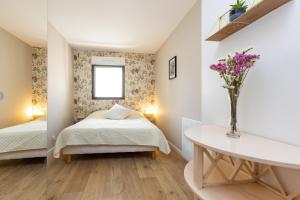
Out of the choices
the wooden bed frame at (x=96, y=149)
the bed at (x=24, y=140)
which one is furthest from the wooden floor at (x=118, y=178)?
the bed at (x=24, y=140)

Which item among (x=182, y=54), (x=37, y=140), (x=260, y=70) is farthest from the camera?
(x=182, y=54)

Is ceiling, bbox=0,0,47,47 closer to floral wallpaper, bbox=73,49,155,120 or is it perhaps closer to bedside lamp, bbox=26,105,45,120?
bedside lamp, bbox=26,105,45,120

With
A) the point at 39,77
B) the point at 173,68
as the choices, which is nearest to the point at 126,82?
the point at 173,68

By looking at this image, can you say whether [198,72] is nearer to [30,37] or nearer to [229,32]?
[229,32]

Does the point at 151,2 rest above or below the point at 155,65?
above

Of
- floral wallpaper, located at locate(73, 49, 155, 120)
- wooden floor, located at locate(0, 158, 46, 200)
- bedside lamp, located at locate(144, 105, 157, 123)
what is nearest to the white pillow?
floral wallpaper, located at locate(73, 49, 155, 120)

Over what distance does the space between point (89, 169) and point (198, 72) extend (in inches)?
81.3

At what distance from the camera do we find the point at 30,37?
1291 mm

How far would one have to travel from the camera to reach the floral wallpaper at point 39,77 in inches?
52.5

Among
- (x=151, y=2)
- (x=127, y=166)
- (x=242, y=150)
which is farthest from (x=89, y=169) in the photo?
(x=151, y=2)

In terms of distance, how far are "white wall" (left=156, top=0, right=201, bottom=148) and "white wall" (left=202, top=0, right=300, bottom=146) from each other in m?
0.94

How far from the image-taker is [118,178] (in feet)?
7.14

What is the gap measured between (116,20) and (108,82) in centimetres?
Result: 196

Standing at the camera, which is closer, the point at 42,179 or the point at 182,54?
the point at 42,179
